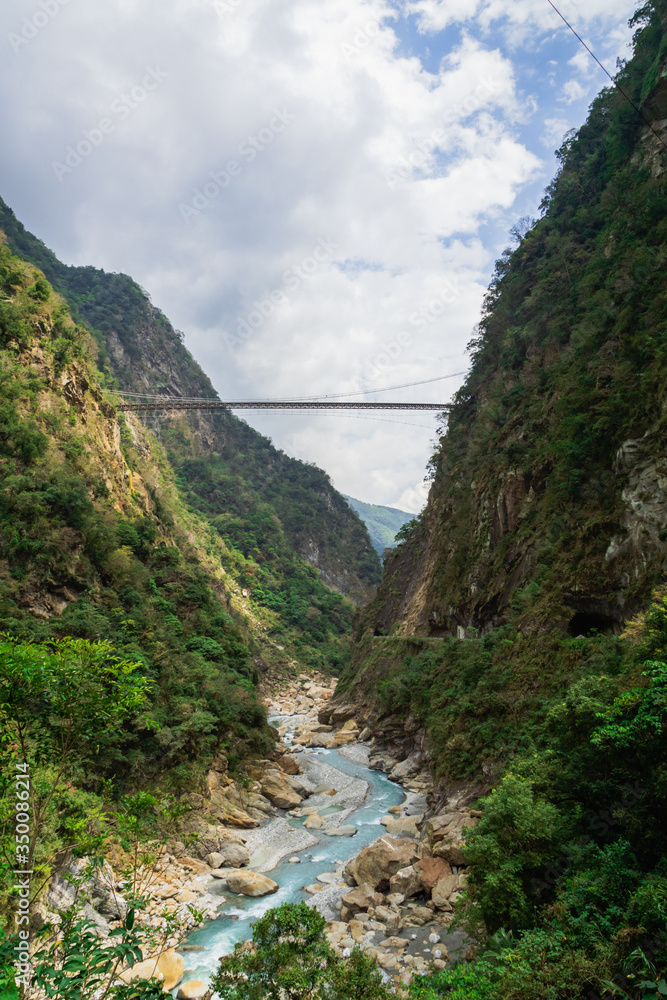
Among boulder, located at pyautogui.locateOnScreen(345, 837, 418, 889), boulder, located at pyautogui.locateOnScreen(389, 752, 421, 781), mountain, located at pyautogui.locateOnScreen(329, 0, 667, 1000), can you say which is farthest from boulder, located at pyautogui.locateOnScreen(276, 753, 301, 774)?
boulder, located at pyautogui.locateOnScreen(345, 837, 418, 889)

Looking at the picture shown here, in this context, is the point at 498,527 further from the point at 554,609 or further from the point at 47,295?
the point at 47,295

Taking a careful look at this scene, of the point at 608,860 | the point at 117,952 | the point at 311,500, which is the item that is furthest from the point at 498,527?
the point at 311,500

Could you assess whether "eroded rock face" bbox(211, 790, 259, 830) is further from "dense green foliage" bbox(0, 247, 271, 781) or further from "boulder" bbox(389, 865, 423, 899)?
"boulder" bbox(389, 865, 423, 899)

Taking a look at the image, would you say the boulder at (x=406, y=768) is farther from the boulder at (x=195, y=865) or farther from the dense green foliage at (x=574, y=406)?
the boulder at (x=195, y=865)

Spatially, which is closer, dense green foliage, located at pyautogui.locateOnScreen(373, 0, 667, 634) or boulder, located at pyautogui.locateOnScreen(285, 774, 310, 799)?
dense green foliage, located at pyautogui.locateOnScreen(373, 0, 667, 634)

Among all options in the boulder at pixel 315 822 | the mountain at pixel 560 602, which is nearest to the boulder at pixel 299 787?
the boulder at pixel 315 822

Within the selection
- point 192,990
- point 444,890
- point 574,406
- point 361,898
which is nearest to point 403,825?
point 361,898
